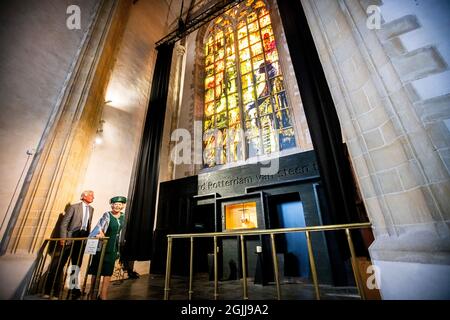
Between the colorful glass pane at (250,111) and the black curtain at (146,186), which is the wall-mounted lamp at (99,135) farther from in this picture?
the colorful glass pane at (250,111)

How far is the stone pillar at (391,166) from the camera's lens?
3.78ft

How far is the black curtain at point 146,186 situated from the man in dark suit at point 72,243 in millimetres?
1377

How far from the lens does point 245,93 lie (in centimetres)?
643

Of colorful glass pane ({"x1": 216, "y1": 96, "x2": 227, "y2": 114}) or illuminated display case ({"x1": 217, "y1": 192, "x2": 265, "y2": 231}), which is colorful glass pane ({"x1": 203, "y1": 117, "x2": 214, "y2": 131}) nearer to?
colorful glass pane ({"x1": 216, "y1": 96, "x2": 227, "y2": 114})

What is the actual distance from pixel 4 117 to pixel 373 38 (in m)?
5.20

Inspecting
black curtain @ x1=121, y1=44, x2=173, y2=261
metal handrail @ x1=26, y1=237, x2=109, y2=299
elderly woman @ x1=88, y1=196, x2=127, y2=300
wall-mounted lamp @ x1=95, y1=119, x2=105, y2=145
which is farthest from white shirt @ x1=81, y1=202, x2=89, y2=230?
wall-mounted lamp @ x1=95, y1=119, x2=105, y2=145

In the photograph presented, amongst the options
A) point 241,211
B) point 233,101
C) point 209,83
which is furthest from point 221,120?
point 241,211

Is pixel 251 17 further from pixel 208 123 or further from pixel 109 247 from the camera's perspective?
pixel 109 247

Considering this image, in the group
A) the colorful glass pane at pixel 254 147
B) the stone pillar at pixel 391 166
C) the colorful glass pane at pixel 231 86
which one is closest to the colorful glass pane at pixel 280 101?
the colorful glass pane at pixel 254 147

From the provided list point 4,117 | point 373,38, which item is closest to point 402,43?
point 373,38

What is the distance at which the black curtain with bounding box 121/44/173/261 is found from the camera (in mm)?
4383

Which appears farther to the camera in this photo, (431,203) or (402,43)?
(402,43)

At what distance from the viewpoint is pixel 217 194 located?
481 cm
